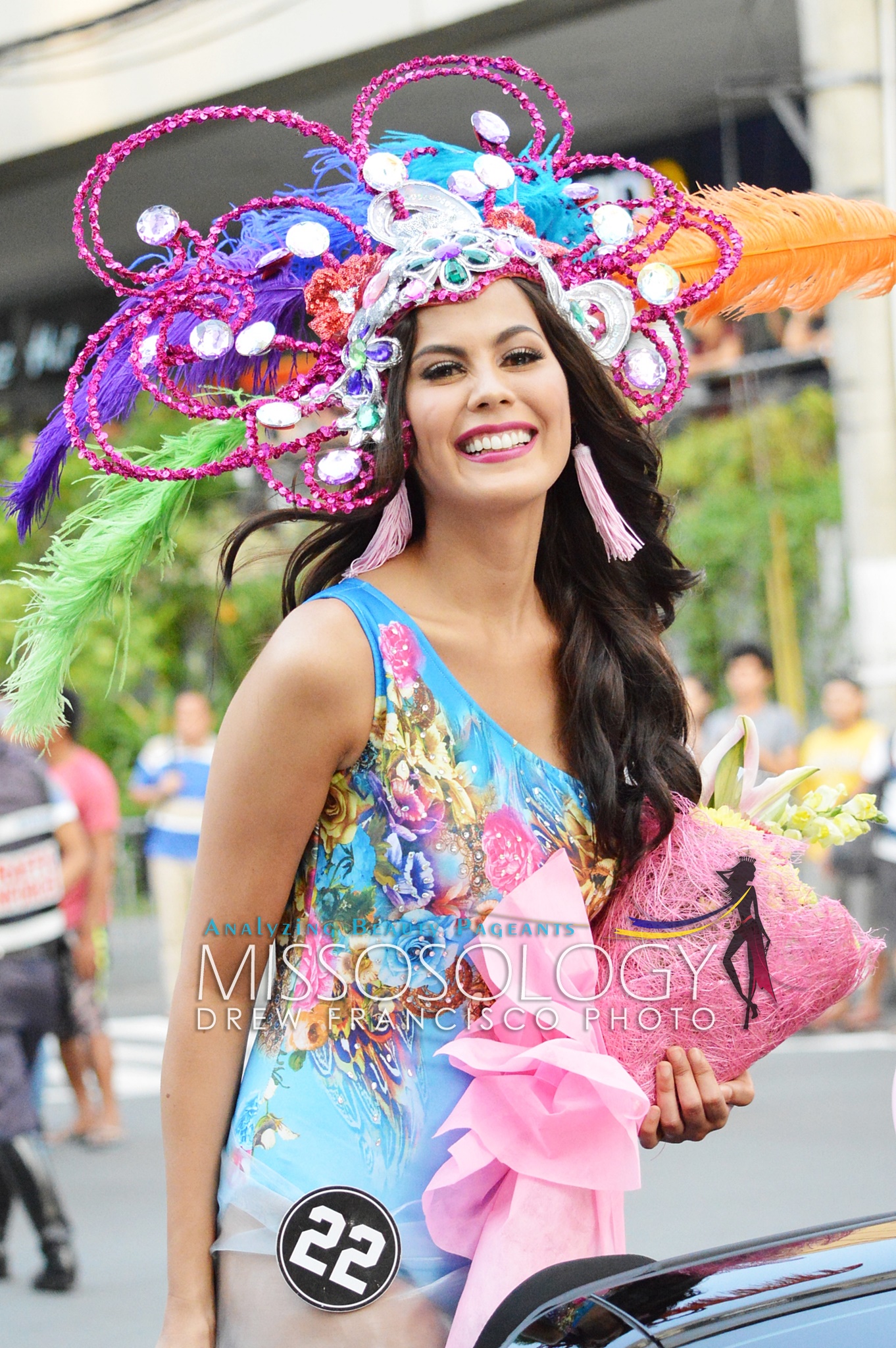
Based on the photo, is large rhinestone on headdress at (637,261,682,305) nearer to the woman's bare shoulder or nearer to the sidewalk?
the woman's bare shoulder

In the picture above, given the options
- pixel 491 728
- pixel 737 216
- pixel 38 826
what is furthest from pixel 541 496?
pixel 38 826

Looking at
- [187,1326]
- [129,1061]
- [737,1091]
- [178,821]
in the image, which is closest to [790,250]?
[737,1091]

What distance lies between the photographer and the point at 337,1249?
1.82 metres

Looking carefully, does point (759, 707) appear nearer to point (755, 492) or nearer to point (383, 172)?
point (755, 492)

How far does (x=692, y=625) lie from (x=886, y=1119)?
7613 mm

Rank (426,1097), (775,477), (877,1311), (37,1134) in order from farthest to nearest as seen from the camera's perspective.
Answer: (775,477) → (37,1134) → (426,1097) → (877,1311)

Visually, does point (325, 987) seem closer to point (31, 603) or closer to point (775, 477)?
point (31, 603)

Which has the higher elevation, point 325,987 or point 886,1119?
point 325,987

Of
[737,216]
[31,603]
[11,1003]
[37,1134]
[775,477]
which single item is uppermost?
[775,477]

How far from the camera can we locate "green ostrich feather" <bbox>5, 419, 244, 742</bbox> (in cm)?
221

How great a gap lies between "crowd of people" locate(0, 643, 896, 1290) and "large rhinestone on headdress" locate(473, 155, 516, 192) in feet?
2.77

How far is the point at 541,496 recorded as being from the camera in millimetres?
2105

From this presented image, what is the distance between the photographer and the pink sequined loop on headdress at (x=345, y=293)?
2057 mm

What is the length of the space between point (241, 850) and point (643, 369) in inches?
35.9
